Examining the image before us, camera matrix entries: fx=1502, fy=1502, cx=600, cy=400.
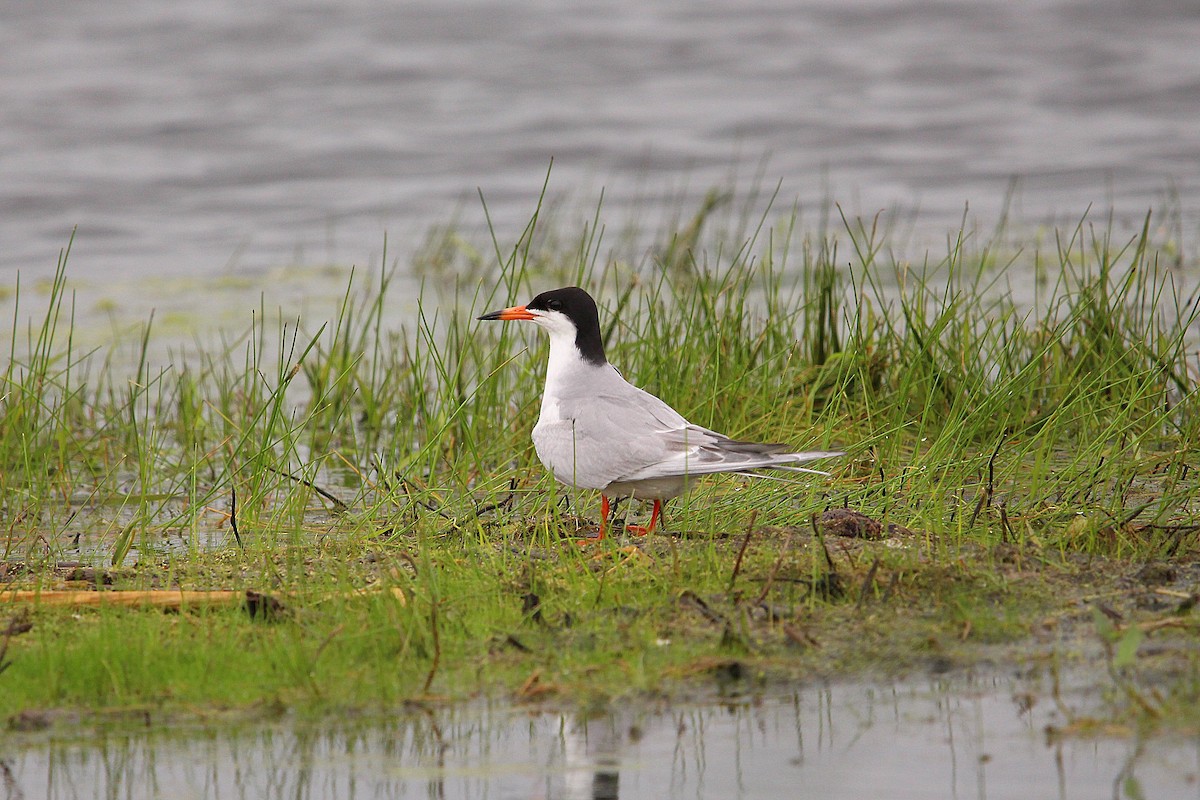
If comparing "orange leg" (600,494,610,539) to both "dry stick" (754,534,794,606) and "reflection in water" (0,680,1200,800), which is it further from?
"reflection in water" (0,680,1200,800)

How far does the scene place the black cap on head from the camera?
221 inches

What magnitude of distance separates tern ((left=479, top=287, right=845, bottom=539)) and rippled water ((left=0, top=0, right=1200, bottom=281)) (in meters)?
5.78

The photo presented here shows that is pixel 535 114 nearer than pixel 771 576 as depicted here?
No

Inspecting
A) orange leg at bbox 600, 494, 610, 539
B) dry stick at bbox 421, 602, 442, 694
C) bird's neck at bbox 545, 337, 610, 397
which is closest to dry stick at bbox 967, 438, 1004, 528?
orange leg at bbox 600, 494, 610, 539

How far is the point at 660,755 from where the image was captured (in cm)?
330

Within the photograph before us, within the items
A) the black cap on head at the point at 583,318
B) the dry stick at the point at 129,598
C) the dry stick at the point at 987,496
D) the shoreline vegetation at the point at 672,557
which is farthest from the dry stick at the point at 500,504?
the dry stick at the point at 987,496

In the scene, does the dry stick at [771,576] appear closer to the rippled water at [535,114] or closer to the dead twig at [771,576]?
the dead twig at [771,576]

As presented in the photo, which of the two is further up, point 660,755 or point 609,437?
point 609,437

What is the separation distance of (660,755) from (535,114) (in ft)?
46.4

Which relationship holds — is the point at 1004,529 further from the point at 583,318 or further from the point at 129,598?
the point at 129,598

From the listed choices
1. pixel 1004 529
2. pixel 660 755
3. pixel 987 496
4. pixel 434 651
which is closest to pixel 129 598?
pixel 434 651

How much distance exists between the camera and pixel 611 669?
3.72 m

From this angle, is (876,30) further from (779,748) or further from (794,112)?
(779,748)

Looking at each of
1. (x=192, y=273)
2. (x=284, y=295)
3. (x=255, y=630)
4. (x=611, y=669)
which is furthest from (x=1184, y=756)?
(x=192, y=273)
